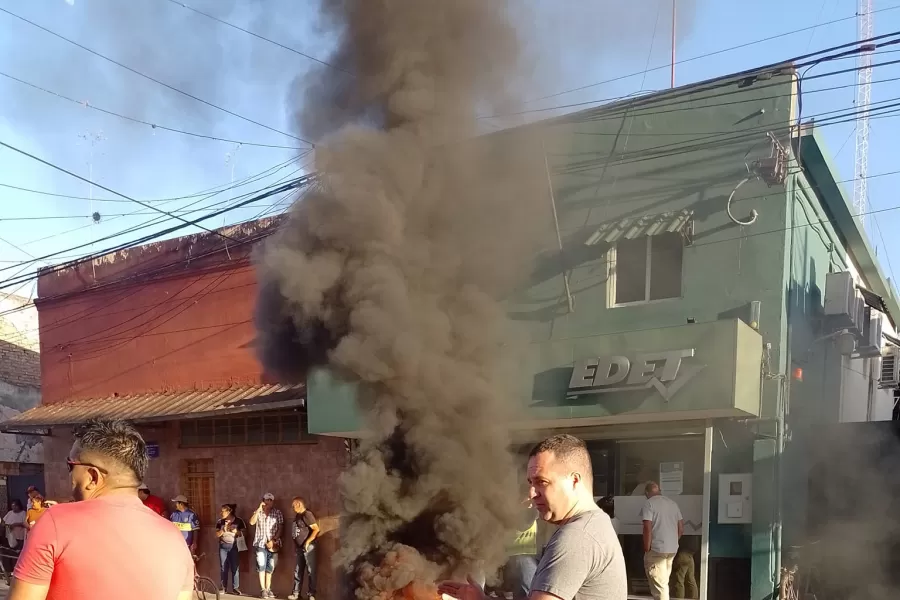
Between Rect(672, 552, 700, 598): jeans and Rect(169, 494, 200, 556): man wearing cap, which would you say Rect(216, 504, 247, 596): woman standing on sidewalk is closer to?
Rect(169, 494, 200, 556): man wearing cap

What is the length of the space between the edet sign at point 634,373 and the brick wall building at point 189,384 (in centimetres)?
406

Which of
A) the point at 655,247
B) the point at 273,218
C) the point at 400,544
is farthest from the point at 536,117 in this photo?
the point at 400,544

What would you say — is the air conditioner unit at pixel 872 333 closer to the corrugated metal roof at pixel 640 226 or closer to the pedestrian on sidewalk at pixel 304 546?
the corrugated metal roof at pixel 640 226

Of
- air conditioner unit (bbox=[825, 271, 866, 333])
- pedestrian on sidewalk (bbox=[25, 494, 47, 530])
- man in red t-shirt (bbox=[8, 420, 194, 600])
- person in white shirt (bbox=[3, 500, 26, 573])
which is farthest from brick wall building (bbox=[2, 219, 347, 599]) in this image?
→ man in red t-shirt (bbox=[8, 420, 194, 600])

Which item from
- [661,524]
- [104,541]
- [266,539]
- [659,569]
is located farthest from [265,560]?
[104,541]

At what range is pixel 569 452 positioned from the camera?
8.00 ft

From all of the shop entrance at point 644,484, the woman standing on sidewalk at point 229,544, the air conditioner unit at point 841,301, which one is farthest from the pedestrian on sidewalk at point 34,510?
the air conditioner unit at point 841,301

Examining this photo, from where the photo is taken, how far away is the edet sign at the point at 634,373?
26.1 feet

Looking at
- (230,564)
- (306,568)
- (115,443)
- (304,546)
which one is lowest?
(230,564)

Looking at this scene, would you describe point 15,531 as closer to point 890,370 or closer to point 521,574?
point 521,574

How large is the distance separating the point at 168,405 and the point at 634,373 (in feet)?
25.9

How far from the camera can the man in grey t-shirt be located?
221 centimetres

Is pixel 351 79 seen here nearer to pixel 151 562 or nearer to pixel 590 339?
pixel 590 339

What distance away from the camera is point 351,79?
30.3ft
